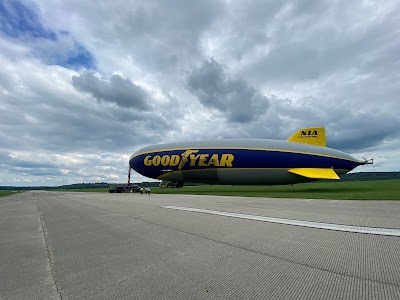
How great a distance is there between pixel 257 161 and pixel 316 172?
826 centimetres

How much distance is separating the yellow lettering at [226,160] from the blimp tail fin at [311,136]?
413 inches

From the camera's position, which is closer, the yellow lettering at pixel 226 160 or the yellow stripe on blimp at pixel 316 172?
the yellow stripe on blimp at pixel 316 172

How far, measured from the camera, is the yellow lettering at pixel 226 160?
117ft

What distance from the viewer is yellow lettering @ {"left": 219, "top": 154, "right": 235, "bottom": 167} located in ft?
117

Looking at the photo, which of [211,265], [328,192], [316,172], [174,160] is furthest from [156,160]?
[211,265]

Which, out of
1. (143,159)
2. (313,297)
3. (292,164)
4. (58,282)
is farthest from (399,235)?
(143,159)

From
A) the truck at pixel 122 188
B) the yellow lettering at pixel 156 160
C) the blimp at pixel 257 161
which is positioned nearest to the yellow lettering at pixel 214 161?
the blimp at pixel 257 161

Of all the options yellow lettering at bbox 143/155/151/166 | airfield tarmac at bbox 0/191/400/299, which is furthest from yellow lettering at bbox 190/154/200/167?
airfield tarmac at bbox 0/191/400/299

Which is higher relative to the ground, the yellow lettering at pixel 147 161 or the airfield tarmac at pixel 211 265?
the yellow lettering at pixel 147 161

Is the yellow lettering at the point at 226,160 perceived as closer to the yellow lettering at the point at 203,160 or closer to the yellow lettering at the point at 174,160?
the yellow lettering at the point at 203,160

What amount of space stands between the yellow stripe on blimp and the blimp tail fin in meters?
5.13

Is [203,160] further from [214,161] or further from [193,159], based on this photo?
[214,161]

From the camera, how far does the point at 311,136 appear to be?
36844 millimetres

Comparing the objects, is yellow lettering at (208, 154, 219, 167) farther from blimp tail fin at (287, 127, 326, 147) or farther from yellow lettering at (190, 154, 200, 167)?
blimp tail fin at (287, 127, 326, 147)
